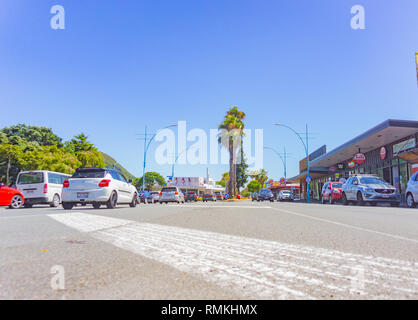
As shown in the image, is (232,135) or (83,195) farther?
(232,135)

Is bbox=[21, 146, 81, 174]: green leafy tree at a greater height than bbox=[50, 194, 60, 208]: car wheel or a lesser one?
greater

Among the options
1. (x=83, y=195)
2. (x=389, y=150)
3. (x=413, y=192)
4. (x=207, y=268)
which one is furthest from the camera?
(x=389, y=150)

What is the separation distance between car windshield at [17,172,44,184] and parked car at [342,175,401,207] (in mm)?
17616

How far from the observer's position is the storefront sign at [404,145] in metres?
26.9

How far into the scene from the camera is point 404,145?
2839 centimetres

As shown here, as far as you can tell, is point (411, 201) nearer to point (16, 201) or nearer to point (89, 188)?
point (89, 188)

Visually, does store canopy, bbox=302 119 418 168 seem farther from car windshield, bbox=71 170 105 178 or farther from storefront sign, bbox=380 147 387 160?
car windshield, bbox=71 170 105 178

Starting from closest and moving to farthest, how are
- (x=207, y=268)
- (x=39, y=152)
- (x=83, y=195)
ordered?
(x=207, y=268) → (x=83, y=195) → (x=39, y=152)

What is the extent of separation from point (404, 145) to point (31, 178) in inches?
1133

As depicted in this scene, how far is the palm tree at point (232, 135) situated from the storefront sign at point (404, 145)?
21342 millimetres

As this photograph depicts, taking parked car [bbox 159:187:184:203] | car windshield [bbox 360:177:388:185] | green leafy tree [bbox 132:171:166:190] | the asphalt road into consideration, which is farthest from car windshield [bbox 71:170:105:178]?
green leafy tree [bbox 132:171:166:190]

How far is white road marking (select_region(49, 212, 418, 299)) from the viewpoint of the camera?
7.00ft

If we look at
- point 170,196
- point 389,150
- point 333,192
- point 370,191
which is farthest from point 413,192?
point 389,150
